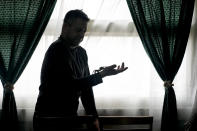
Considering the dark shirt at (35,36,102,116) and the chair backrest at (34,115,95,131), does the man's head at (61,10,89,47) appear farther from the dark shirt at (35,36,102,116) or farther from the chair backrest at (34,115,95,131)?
the chair backrest at (34,115,95,131)

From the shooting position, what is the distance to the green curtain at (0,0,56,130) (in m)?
2.27

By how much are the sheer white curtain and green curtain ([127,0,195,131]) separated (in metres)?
0.09

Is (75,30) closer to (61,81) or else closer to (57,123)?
(61,81)

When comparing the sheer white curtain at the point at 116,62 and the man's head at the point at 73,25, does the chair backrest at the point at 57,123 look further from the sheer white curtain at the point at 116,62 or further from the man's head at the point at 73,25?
the sheer white curtain at the point at 116,62

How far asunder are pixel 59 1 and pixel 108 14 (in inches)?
17.3

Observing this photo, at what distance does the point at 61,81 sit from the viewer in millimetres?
1617

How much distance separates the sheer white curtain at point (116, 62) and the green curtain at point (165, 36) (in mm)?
89

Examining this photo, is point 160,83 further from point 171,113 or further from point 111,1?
point 111,1

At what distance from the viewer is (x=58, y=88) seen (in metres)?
1.64

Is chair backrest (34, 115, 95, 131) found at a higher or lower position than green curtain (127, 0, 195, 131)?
lower

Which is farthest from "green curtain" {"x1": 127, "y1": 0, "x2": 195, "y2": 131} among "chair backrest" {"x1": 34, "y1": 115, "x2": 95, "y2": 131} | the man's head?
"chair backrest" {"x1": 34, "y1": 115, "x2": 95, "y2": 131}

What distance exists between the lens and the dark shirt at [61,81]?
1621 millimetres

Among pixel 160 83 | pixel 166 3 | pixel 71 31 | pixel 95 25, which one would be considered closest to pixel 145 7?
pixel 166 3

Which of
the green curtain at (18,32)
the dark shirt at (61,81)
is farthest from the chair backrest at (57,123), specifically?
the green curtain at (18,32)
